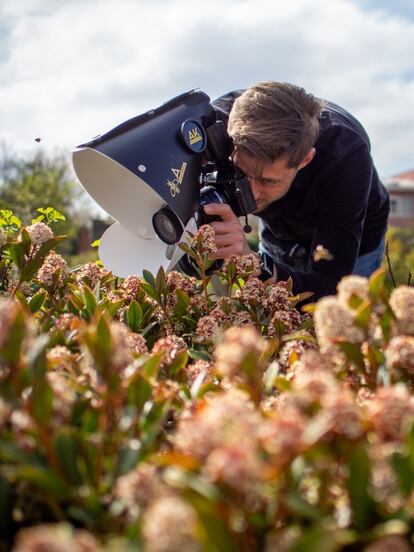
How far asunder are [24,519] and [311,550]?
328mm

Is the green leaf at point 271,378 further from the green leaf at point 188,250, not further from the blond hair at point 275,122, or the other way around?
the blond hair at point 275,122

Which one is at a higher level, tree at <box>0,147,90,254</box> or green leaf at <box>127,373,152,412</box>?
green leaf at <box>127,373,152,412</box>

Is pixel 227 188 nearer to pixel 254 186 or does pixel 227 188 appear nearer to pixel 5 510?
pixel 254 186

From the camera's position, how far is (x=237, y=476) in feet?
1.63

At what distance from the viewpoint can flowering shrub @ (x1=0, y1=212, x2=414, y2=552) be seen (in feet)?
1.70

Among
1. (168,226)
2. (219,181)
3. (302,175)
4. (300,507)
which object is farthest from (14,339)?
(302,175)

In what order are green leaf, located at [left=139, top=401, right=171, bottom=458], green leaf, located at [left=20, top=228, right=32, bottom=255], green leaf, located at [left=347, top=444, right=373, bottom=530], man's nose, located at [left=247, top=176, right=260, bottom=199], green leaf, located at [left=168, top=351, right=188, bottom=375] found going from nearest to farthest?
green leaf, located at [left=347, top=444, right=373, bottom=530], green leaf, located at [left=139, top=401, right=171, bottom=458], green leaf, located at [left=168, top=351, right=188, bottom=375], green leaf, located at [left=20, top=228, right=32, bottom=255], man's nose, located at [left=247, top=176, right=260, bottom=199]

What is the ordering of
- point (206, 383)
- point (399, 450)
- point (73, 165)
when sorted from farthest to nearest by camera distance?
point (73, 165), point (206, 383), point (399, 450)

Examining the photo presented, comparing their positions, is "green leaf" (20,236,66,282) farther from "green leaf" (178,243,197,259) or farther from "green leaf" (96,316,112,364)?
"green leaf" (96,316,112,364)

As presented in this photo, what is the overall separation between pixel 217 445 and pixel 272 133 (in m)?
2.10

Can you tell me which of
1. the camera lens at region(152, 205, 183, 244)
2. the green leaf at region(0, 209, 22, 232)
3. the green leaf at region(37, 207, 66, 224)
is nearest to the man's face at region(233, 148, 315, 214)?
the camera lens at region(152, 205, 183, 244)

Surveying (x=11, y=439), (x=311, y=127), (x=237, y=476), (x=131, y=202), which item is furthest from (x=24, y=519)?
(x=311, y=127)

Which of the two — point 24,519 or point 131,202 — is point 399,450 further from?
point 131,202

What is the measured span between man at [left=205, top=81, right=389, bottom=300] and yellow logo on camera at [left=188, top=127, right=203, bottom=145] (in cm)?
24
